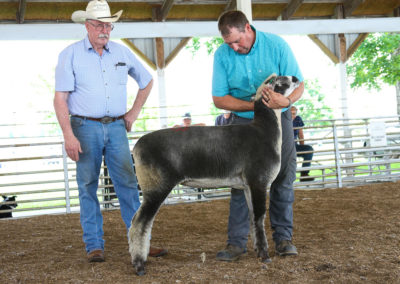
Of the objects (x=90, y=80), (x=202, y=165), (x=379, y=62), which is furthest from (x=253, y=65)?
(x=379, y=62)

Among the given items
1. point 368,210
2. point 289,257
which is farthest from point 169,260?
point 368,210

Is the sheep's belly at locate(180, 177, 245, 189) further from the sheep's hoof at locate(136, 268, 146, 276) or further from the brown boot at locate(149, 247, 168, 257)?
the brown boot at locate(149, 247, 168, 257)

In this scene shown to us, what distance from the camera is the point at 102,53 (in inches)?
145

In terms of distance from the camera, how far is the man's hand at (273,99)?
3357mm

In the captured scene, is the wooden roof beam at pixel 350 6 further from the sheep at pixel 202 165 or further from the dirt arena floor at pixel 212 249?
the sheep at pixel 202 165

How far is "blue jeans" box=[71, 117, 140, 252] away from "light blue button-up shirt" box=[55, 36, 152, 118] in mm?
117

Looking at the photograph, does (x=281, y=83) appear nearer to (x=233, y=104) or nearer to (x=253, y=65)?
(x=253, y=65)

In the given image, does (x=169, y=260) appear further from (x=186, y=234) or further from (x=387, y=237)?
(x=387, y=237)

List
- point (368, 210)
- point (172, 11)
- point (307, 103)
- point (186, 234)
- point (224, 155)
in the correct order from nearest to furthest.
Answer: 1. point (224, 155)
2. point (186, 234)
3. point (368, 210)
4. point (172, 11)
5. point (307, 103)

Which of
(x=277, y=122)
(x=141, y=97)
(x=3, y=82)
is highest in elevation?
(x=3, y=82)

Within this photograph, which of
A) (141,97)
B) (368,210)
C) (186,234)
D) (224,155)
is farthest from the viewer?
(368,210)

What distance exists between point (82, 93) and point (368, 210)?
12.9 feet

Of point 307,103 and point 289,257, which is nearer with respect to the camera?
point 289,257

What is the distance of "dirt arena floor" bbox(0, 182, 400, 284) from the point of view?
9.78ft
